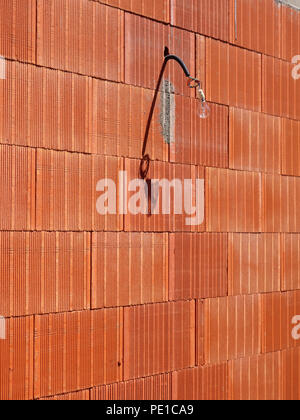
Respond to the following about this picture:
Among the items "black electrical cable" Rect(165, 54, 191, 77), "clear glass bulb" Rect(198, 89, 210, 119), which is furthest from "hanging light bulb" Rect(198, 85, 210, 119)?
"black electrical cable" Rect(165, 54, 191, 77)

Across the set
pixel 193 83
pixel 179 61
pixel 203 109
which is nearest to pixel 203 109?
pixel 203 109

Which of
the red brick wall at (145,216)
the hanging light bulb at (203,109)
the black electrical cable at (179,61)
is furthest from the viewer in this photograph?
the hanging light bulb at (203,109)

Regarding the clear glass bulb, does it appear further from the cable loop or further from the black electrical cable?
the black electrical cable

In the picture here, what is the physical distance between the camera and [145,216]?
518 cm

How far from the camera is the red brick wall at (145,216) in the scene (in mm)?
4469

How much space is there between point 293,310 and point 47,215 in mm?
3066

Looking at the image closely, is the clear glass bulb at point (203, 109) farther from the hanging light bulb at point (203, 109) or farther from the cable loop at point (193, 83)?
the cable loop at point (193, 83)

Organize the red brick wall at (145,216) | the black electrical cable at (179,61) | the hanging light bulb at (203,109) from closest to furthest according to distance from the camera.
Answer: the red brick wall at (145,216), the black electrical cable at (179,61), the hanging light bulb at (203,109)

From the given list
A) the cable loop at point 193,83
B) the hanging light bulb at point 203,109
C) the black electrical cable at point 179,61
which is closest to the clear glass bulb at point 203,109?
the hanging light bulb at point 203,109

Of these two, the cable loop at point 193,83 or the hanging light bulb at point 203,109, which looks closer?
the cable loop at point 193,83

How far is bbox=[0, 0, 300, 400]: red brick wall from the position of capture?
4.47 m

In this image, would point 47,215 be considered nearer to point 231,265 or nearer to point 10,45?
point 10,45

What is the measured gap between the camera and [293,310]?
21.2 feet

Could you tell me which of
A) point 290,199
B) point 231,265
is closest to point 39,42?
point 231,265
